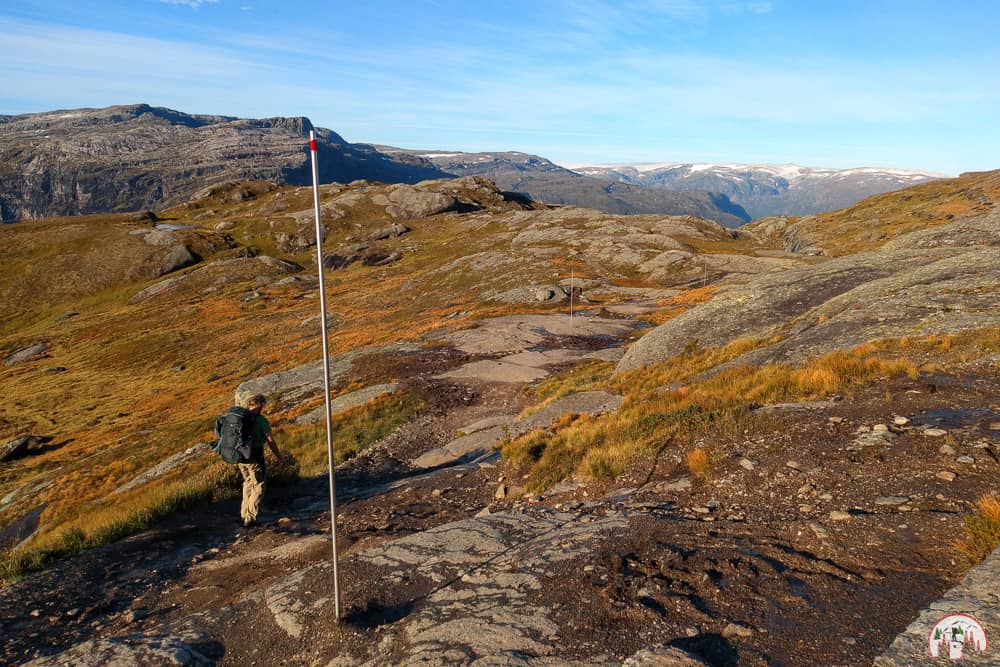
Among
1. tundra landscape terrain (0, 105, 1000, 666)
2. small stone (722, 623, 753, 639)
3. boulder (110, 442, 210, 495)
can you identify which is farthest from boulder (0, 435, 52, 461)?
small stone (722, 623, 753, 639)

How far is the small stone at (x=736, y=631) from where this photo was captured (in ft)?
19.3

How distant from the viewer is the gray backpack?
1234 cm

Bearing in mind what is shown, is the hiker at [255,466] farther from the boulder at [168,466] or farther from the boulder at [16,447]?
the boulder at [16,447]

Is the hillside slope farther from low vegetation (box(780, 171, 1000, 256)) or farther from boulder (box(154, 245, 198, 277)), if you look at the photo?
boulder (box(154, 245, 198, 277))

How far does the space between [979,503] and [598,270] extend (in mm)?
60741

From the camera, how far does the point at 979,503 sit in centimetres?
751

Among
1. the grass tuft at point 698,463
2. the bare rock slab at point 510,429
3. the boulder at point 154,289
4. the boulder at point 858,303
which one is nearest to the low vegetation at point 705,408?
the grass tuft at point 698,463

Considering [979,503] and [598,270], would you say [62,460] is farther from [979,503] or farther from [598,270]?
[598,270]

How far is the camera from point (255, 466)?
12.8 m

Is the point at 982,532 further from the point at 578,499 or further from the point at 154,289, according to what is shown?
the point at 154,289

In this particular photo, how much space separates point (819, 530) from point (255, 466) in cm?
1183

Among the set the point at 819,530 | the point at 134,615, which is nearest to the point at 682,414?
the point at 819,530

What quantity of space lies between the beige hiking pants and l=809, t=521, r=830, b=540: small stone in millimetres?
11619

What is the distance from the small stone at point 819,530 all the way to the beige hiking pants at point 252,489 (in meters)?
11.6
